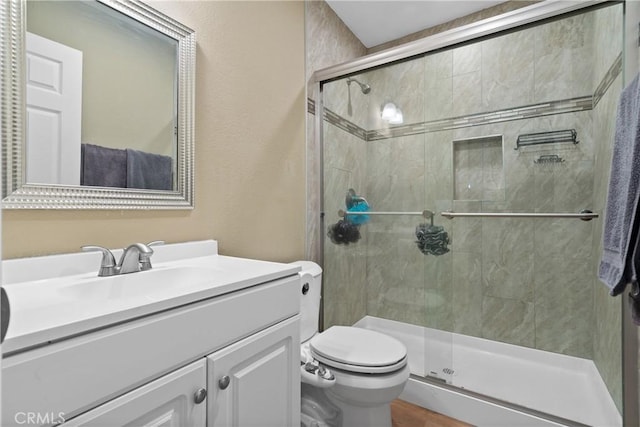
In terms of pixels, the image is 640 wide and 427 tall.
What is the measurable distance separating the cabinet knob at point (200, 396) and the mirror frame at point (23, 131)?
2.15ft

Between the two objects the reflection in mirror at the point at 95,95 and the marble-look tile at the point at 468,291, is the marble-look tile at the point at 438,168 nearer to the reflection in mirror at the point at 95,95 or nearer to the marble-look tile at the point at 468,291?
the marble-look tile at the point at 468,291

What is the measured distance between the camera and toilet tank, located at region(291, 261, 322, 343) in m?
1.49

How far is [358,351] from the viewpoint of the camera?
4.53 feet

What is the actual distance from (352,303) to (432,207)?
0.87 metres

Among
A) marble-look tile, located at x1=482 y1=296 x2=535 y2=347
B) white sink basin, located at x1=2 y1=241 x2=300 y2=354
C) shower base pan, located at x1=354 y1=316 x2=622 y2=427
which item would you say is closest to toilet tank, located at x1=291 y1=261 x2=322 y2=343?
white sink basin, located at x1=2 y1=241 x2=300 y2=354

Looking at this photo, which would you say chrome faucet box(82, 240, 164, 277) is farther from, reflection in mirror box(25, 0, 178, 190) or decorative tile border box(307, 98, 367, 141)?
decorative tile border box(307, 98, 367, 141)

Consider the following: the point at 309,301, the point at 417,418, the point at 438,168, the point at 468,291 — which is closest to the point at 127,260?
the point at 309,301

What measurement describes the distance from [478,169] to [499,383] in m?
1.28

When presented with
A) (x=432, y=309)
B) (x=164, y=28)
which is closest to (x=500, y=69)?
(x=432, y=309)

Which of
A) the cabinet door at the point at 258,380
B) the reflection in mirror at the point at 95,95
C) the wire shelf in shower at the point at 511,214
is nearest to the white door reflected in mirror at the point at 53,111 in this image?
the reflection in mirror at the point at 95,95

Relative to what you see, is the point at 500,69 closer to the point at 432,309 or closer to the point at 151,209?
the point at 432,309

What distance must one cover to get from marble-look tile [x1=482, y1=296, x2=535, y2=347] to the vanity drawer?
1.92 meters

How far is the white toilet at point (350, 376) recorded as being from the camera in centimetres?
126

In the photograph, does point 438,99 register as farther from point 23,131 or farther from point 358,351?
point 23,131
